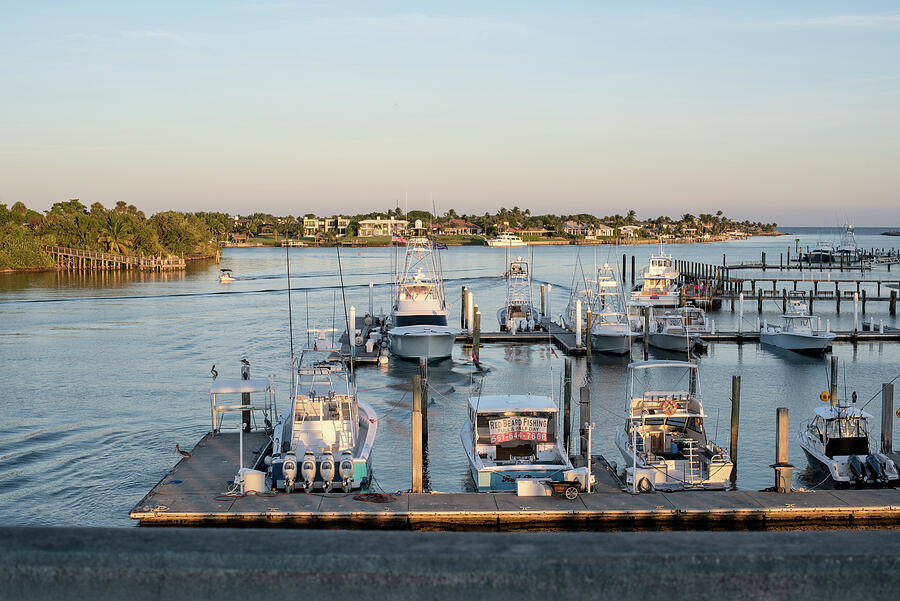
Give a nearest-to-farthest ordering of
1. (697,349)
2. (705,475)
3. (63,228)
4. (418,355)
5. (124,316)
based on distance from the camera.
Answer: (705,475)
(418,355)
(697,349)
(124,316)
(63,228)

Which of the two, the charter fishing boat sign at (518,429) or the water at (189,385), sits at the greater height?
the charter fishing boat sign at (518,429)

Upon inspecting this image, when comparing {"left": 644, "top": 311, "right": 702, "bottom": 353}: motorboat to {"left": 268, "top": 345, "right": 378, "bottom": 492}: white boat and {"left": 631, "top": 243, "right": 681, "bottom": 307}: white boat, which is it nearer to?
{"left": 631, "top": 243, "right": 681, "bottom": 307}: white boat

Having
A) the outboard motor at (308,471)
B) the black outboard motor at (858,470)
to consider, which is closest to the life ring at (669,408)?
the black outboard motor at (858,470)

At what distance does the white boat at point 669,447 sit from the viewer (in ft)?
71.6

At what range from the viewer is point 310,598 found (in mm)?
2240

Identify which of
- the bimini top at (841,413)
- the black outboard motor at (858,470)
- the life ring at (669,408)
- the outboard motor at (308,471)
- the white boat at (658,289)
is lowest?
the black outboard motor at (858,470)

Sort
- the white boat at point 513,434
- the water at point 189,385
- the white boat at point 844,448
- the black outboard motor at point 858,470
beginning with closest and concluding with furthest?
the white boat at point 844,448 < the black outboard motor at point 858,470 < the white boat at point 513,434 < the water at point 189,385

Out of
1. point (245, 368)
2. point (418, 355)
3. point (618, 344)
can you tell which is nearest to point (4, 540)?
point (245, 368)

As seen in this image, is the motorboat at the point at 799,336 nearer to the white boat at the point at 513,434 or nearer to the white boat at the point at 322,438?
the white boat at the point at 513,434

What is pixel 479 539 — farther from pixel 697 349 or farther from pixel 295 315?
pixel 295 315

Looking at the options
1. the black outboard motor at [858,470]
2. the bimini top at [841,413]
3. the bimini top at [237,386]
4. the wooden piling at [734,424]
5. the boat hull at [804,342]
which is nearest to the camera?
the black outboard motor at [858,470]

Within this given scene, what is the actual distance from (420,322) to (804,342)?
22.0m

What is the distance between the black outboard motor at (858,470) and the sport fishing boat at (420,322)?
88.7 ft

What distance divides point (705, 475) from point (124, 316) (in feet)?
199
